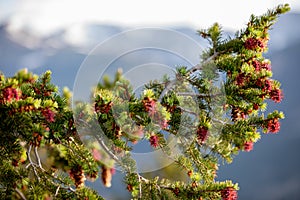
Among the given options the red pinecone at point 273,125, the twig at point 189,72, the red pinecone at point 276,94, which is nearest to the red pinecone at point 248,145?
the red pinecone at point 273,125

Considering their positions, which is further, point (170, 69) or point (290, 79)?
point (290, 79)

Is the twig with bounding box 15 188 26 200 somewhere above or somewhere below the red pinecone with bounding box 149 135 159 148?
below

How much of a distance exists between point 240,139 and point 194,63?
0.61 m

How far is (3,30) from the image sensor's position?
152 feet

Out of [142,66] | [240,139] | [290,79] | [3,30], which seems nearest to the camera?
[142,66]

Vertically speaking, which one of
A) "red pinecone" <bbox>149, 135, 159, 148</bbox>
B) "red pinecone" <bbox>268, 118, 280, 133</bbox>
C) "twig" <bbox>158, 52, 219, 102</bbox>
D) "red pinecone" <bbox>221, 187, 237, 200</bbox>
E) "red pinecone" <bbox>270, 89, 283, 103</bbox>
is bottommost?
"red pinecone" <bbox>221, 187, 237, 200</bbox>

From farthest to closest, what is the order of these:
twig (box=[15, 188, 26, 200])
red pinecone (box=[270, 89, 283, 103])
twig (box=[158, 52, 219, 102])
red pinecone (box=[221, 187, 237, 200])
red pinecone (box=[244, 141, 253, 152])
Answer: red pinecone (box=[244, 141, 253, 152]), red pinecone (box=[270, 89, 283, 103]), twig (box=[158, 52, 219, 102]), red pinecone (box=[221, 187, 237, 200]), twig (box=[15, 188, 26, 200])

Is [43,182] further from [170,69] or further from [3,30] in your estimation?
[3,30]

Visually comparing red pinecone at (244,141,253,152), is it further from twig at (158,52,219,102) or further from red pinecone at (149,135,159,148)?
red pinecone at (149,135,159,148)

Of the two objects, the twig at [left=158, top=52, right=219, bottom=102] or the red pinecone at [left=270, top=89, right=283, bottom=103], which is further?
the red pinecone at [left=270, top=89, right=283, bottom=103]

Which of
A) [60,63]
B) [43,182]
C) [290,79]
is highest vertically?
[60,63]

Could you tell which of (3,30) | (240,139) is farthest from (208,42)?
(3,30)

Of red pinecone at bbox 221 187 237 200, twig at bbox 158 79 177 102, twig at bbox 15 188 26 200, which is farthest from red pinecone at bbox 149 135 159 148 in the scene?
twig at bbox 15 188 26 200

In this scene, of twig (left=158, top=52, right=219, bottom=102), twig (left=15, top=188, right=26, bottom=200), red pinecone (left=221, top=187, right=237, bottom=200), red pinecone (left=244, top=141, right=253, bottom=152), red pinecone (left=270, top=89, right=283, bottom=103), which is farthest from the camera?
red pinecone (left=244, top=141, right=253, bottom=152)
